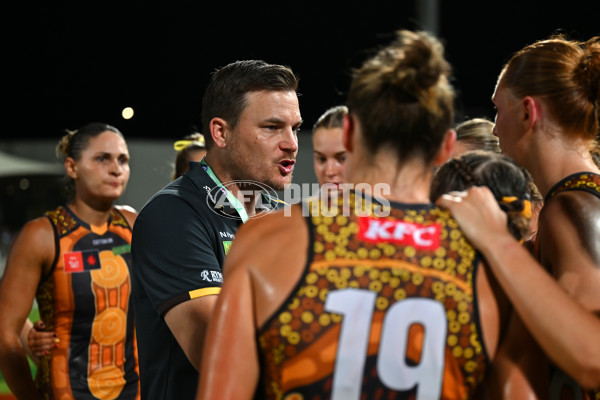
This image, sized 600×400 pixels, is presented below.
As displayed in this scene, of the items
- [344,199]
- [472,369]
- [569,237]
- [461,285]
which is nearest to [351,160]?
[344,199]

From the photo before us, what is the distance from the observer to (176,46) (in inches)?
828

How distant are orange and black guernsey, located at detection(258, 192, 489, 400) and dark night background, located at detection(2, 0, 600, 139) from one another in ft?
48.5

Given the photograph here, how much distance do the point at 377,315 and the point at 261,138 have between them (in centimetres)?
134

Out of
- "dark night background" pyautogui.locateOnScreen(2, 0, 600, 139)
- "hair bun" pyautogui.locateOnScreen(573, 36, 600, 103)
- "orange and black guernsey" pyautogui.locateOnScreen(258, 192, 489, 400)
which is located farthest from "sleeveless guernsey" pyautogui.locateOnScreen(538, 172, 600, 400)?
"dark night background" pyautogui.locateOnScreen(2, 0, 600, 139)

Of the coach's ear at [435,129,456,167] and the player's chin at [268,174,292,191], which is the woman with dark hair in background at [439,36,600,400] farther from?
the player's chin at [268,174,292,191]

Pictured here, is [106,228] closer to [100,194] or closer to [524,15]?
[100,194]

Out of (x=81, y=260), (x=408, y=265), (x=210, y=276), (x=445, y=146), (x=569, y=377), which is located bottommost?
(x=81, y=260)

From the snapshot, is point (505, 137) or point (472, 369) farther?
point (505, 137)

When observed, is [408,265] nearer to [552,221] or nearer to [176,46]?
[552,221]

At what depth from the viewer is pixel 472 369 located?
5.02ft

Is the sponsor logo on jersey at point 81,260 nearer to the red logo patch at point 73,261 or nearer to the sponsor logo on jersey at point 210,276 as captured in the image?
the red logo patch at point 73,261

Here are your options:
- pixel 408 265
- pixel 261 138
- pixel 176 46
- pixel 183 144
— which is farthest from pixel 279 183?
pixel 176 46

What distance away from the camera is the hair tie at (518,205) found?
1.67 m

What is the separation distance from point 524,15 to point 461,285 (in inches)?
630
